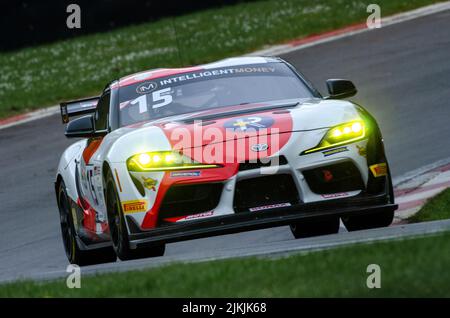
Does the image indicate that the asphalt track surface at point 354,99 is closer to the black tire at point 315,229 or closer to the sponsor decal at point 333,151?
the black tire at point 315,229

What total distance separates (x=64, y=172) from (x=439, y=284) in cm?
542

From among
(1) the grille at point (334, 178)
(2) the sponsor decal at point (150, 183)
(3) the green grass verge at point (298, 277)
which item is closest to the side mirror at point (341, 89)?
(1) the grille at point (334, 178)

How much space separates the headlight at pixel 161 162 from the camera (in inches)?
316

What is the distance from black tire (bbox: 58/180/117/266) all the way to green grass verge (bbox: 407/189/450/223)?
232 cm

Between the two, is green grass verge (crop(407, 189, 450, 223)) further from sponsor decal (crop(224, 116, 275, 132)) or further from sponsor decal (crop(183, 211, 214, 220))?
sponsor decal (crop(183, 211, 214, 220))

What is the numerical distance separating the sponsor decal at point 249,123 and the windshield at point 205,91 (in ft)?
2.83

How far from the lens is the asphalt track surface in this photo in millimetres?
10320

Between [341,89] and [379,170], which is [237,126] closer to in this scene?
[379,170]

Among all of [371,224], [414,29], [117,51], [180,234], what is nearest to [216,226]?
[180,234]

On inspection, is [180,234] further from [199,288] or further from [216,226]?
[199,288]

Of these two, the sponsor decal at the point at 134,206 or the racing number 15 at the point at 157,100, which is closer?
the sponsor decal at the point at 134,206

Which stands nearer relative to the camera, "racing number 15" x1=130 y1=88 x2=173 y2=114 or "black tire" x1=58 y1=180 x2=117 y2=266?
"racing number 15" x1=130 y1=88 x2=173 y2=114

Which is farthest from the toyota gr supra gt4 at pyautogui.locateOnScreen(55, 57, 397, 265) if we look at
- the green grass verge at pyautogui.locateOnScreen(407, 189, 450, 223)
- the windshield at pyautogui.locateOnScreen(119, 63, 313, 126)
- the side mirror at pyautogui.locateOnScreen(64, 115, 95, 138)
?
the green grass verge at pyautogui.locateOnScreen(407, 189, 450, 223)

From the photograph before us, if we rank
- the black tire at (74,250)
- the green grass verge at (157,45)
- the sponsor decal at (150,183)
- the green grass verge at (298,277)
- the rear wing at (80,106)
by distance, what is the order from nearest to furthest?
the green grass verge at (298,277)
the sponsor decal at (150,183)
the black tire at (74,250)
the rear wing at (80,106)
the green grass verge at (157,45)
